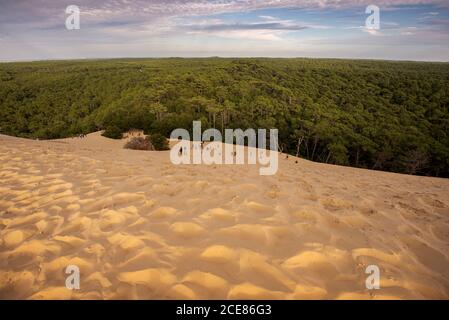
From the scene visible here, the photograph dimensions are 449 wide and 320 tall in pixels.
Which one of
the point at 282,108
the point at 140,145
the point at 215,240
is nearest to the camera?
the point at 215,240

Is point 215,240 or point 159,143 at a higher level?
point 159,143

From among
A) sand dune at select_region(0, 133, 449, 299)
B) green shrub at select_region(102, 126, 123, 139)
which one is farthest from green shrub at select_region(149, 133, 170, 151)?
sand dune at select_region(0, 133, 449, 299)

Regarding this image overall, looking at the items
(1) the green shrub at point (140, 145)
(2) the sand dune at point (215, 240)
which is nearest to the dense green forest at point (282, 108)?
(1) the green shrub at point (140, 145)

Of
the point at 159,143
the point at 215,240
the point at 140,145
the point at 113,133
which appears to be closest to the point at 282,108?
the point at 113,133

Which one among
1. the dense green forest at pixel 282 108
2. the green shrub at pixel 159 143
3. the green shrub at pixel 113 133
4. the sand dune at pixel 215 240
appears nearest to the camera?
the sand dune at pixel 215 240

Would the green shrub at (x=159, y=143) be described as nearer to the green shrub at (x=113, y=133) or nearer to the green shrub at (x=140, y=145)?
the green shrub at (x=140, y=145)

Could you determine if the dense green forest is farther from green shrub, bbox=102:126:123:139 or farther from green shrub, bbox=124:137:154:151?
green shrub, bbox=124:137:154:151

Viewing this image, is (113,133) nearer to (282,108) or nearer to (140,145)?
(140,145)

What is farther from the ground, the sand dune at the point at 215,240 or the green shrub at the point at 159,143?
the green shrub at the point at 159,143
